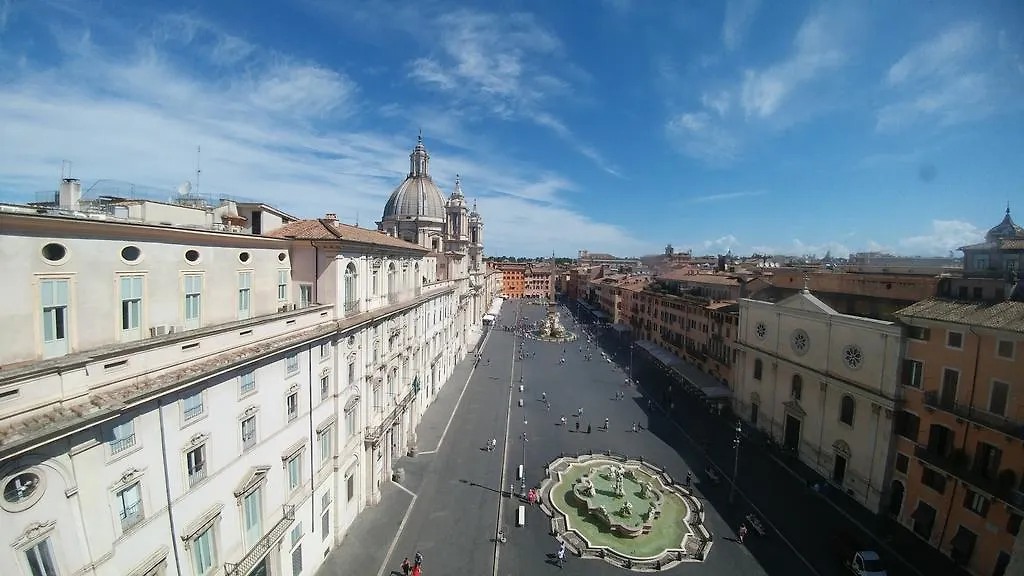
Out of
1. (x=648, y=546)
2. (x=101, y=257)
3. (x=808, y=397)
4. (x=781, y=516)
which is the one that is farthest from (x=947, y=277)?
(x=101, y=257)

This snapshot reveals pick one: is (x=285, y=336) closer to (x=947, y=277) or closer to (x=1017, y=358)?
(x=1017, y=358)

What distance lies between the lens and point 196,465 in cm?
1214

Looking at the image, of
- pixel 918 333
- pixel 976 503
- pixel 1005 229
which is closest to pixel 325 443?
pixel 976 503

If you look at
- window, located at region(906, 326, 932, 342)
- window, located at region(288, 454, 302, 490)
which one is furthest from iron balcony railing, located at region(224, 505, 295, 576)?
window, located at region(906, 326, 932, 342)

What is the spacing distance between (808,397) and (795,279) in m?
10.4

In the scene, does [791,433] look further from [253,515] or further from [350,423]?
[253,515]

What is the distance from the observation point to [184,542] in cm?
1179

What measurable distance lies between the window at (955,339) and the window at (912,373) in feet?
5.97

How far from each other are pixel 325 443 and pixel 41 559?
11016 mm

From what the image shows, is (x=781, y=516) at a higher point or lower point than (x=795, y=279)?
lower

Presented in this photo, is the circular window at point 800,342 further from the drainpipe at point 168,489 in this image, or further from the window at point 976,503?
the drainpipe at point 168,489

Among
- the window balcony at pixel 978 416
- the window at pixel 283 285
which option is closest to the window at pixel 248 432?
the window at pixel 283 285

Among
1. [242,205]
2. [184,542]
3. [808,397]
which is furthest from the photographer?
[808,397]

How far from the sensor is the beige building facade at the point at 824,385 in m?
23.8
